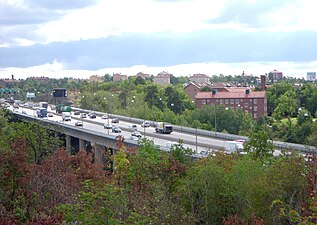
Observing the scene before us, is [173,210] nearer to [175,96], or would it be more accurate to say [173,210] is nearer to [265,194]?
[265,194]

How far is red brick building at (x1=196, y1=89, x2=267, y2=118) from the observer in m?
134

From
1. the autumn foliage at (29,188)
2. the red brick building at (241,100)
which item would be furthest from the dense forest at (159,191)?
the red brick building at (241,100)

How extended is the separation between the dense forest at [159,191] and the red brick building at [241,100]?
3662 inches

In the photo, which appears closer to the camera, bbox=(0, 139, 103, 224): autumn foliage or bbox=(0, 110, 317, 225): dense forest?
bbox=(0, 110, 317, 225): dense forest

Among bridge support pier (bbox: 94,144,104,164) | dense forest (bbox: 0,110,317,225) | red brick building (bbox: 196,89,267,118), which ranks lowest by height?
bridge support pier (bbox: 94,144,104,164)

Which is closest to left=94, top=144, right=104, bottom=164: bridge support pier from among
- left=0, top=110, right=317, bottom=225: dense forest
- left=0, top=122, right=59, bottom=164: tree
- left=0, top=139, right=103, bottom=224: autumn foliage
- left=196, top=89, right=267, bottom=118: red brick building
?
left=0, top=122, right=59, bottom=164: tree

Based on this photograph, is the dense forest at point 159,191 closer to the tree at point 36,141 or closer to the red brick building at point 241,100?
the tree at point 36,141

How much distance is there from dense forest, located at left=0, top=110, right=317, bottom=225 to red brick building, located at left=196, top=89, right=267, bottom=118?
93.0 meters

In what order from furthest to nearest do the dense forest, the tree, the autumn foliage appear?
the tree, the autumn foliage, the dense forest

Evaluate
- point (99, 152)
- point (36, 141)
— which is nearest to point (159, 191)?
point (36, 141)

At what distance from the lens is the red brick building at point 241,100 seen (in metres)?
134

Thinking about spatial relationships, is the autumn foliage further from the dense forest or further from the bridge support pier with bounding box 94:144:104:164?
the bridge support pier with bounding box 94:144:104:164

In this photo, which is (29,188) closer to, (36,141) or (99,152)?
(36,141)

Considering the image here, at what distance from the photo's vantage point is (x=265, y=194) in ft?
94.7
